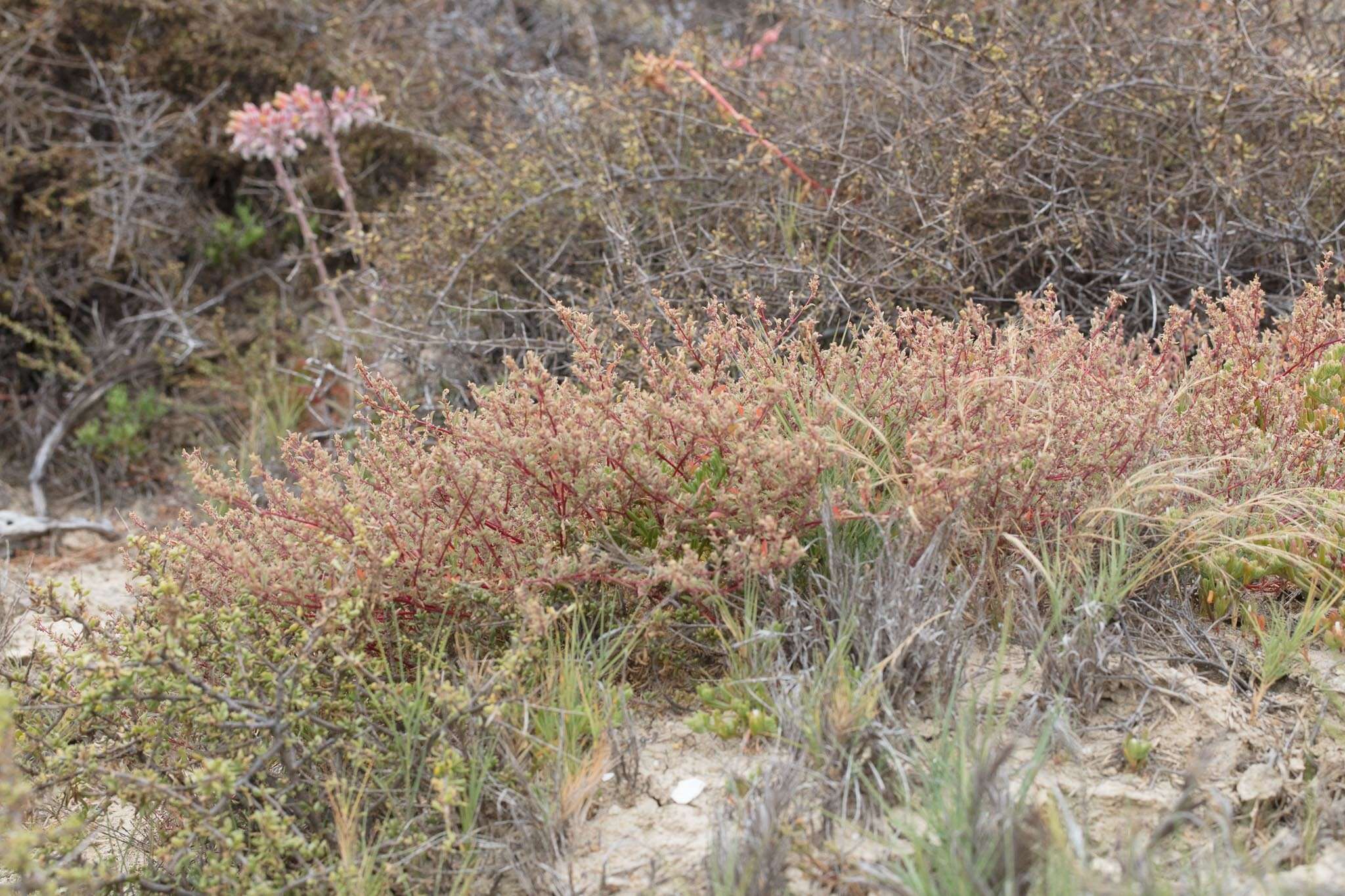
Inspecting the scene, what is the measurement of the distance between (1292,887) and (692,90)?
3.91m

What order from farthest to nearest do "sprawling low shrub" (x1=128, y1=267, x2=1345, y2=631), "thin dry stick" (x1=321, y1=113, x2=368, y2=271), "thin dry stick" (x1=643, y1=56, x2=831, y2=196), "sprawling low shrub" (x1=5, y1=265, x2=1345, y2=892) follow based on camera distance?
"thin dry stick" (x1=321, y1=113, x2=368, y2=271)
"thin dry stick" (x1=643, y1=56, x2=831, y2=196)
"sprawling low shrub" (x1=128, y1=267, x2=1345, y2=631)
"sprawling low shrub" (x1=5, y1=265, x2=1345, y2=892)

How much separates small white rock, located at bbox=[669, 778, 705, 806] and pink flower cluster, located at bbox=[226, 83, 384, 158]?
3592mm

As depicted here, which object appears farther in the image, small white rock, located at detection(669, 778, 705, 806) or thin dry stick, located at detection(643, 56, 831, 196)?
thin dry stick, located at detection(643, 56, 831, 196)

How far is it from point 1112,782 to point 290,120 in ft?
14.0

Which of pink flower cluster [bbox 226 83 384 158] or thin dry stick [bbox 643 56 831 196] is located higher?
thin dry stick [bbox 643 56 831 196]

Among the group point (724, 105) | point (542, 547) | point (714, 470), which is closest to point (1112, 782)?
point (714, 470)

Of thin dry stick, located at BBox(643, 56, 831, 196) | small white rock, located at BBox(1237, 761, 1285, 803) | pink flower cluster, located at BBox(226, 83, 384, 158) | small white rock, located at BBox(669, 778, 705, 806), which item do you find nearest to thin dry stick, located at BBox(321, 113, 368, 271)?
pink flower cluster, located at BBox(226, 83, 384, 158)

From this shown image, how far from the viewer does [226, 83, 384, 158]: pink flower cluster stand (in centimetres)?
505

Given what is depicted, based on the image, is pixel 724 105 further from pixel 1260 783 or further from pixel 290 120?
pixel 1260 783

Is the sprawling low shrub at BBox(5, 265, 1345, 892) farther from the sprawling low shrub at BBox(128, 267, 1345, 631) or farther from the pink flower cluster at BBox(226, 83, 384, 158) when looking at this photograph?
the pink flower cluster at BBox(226, 83, 384, 158)

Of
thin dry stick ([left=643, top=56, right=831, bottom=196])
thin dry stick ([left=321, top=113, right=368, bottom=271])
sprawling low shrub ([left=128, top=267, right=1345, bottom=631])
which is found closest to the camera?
sprawling low shrub ([left=128, top=267, right=1345, bottom=631])

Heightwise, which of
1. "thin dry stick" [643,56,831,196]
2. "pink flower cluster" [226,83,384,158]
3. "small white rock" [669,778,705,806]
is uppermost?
"thin dry stick" [643,56,831,196]

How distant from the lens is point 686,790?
2.36 metres

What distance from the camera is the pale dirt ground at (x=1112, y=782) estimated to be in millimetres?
2111
